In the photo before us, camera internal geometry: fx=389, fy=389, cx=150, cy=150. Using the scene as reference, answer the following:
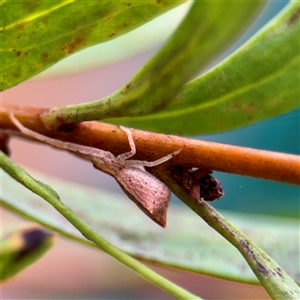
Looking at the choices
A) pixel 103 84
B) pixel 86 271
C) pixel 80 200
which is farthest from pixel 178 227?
pixel 103 84

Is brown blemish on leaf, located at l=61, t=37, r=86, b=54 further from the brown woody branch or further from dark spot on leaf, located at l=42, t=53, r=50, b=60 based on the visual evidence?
the brown woody branch

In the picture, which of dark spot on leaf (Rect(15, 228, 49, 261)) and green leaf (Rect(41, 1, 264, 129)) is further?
dark spot on leaf (Rect(15, 228, 49, 261))

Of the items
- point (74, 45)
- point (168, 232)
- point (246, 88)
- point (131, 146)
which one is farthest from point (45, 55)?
point (168, 232)

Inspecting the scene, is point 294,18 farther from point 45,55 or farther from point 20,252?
point 20,252

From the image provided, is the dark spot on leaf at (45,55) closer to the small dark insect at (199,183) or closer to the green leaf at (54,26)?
the green leaf at (54,26)

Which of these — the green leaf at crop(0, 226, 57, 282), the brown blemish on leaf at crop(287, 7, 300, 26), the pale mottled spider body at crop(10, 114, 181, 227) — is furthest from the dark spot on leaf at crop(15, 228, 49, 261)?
the brown blemish on leaf at crop(287, 7, 300, 26)

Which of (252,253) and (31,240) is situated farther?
(31,240)
